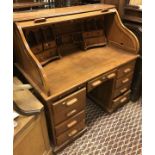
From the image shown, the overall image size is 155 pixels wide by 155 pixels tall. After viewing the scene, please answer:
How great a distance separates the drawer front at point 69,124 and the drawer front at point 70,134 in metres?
0.05

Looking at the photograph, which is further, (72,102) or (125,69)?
(125,69)

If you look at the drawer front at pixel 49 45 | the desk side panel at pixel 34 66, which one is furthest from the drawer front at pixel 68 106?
the drawer front at pixel 49 45

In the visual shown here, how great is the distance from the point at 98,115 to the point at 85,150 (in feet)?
1.60

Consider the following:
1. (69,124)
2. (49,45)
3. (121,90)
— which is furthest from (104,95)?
(49,45)

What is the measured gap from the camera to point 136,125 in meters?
1.79

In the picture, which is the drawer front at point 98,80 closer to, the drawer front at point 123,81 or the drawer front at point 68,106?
the drawer front at point 68,106

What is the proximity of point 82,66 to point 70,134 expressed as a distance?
64 cm

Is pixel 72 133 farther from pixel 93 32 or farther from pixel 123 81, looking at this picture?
pixel 93 32

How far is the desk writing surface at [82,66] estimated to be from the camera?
1276mm

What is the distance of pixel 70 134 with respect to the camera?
150 cm

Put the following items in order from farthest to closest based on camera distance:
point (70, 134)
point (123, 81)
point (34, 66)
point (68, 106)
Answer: point (123, 81), point (70, 134), point (68, 106), point (34, 66)
